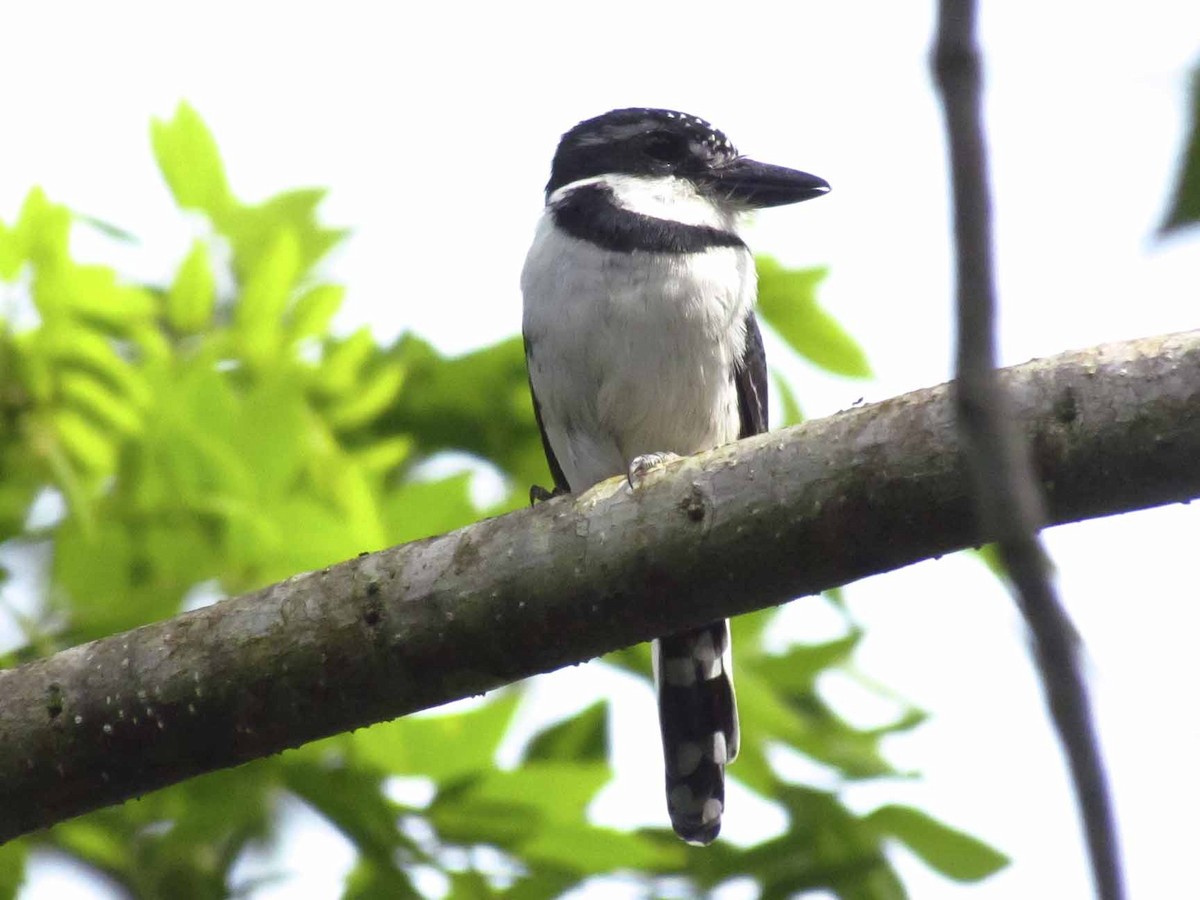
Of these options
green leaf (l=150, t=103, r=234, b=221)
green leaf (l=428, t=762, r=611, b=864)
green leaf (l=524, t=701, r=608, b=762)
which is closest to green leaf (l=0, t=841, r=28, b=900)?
green leaf (l=428, t=762, r=611, b=864)

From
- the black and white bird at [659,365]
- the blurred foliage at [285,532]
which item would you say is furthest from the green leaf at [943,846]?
the black and white bird at [659,365]

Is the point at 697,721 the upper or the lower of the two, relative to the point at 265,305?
lower

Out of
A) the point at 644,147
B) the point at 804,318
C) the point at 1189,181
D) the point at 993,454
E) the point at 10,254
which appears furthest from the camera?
the point at 644,147

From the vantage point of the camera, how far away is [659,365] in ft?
14.1

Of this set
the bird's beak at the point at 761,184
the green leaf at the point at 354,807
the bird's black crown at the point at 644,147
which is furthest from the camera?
the bird's black crown at the point at 644,147

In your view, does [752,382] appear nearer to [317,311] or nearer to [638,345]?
[638,345]

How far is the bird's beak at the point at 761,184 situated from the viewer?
4922 mm

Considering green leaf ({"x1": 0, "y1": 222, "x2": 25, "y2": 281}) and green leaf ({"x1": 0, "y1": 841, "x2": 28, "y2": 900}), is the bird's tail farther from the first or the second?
green leaf ({"x1": 0, "y1": 222, "x2": 25, "y2": 281})

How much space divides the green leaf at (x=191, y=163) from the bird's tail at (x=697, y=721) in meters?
1.69

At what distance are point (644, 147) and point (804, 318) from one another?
3.75 ft

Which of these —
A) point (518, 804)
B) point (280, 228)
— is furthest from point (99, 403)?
point (518, 804)

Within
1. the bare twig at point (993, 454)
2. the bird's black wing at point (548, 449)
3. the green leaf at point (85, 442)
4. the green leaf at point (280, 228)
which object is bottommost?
the bare twig at point (993, 454)

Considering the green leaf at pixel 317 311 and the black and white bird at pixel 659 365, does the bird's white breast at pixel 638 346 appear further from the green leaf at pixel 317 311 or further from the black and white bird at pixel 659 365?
the green leaf at pixel 317 311

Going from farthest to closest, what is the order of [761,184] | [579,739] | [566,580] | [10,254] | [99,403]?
[761,184]
[10,254]
[99,403]
[579,739]
[566,580]
